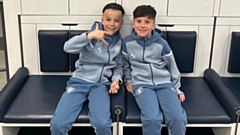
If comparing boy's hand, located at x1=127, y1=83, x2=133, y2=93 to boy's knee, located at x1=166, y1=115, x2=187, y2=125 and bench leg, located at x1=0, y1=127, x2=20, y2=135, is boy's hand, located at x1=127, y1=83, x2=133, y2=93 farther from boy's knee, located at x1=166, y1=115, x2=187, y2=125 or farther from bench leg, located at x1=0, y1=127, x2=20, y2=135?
bench leg, located at x1=0, y1=127, x2=20, y2=135

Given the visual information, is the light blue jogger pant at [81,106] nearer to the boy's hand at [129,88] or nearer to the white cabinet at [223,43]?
the boy's hand at [129,88]

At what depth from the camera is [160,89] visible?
2.20 m

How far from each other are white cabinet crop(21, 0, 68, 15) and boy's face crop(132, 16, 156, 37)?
568 mm

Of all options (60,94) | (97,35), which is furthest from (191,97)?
(60,94)

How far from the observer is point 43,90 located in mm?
2303

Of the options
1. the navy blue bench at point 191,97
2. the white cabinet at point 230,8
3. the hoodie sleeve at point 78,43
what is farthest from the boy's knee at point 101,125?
the white cabinet at point 230,8

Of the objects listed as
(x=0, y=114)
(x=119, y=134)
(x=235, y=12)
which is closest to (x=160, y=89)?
(x=119, y=134)

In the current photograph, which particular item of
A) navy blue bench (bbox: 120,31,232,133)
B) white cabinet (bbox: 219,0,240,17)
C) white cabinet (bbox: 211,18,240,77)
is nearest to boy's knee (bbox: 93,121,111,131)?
navy blue bench (bbox: 120,31,232,133)

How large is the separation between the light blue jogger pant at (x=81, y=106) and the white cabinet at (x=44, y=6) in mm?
533

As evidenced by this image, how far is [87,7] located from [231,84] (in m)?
1.14

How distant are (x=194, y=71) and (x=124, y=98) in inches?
27.6

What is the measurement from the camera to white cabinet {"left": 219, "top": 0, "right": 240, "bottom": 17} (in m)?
2.44

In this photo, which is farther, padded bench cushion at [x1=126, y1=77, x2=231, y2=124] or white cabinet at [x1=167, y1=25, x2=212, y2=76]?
white cabinet at [x1=167, y1=25, x2=212, y2=76]

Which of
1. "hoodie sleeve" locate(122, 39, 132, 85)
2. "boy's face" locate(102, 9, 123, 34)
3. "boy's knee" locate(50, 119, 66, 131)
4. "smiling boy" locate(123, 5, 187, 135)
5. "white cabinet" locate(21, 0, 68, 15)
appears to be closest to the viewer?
"boy's knee" locate(50, 119, 66, 131)
